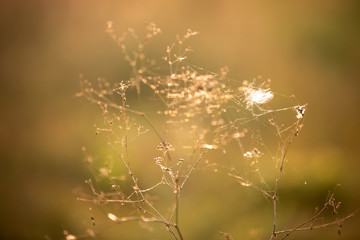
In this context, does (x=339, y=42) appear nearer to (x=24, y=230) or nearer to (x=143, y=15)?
(x=143, y=15)

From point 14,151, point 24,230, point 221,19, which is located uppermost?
point 221,19

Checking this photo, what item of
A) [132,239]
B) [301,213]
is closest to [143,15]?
[132,239]

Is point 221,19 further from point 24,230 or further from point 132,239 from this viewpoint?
point 24,230

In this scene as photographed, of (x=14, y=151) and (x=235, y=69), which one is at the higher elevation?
(x=235, y=69)

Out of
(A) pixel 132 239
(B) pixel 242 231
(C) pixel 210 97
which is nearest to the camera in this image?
(C) pixel 210 97

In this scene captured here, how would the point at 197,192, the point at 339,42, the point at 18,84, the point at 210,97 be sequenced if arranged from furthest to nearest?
the point at 18,84
the point at 339,42
the point at 197,192
the point at 210,97

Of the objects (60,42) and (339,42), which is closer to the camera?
(339,42)
